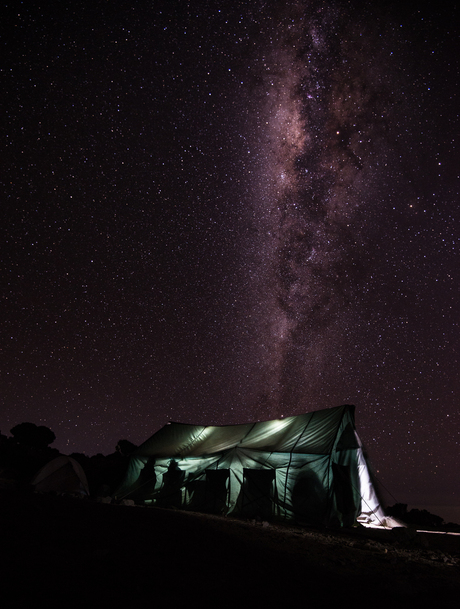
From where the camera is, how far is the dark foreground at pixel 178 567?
3.28 m

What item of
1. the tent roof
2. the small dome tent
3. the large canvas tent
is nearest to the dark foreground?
the large canvas tent

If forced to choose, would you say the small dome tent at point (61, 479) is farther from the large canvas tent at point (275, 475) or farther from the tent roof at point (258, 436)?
the tent roof at point (258, 436)

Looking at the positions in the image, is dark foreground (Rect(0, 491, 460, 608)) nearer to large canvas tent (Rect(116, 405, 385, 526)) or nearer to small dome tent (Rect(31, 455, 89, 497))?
large canvas tent (Rect(116, 405, 385, 526))

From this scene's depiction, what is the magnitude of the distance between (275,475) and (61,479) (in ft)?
26.9

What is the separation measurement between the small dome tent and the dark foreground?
7.16 m

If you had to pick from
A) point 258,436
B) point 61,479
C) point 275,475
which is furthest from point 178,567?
point 61,479

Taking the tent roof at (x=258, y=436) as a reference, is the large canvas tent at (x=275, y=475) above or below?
below

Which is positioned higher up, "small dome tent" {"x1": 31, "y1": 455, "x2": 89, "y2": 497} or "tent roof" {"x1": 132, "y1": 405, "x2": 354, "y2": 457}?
"tent roof" {"x1": 132, "y1": 405, "x2": 354, "y2": 457}

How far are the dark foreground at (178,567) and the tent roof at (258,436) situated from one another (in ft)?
15.5

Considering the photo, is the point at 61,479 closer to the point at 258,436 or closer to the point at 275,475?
the point at 258,436

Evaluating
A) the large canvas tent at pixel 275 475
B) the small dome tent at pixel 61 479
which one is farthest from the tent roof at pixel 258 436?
the small dome tent at pixel 61 479

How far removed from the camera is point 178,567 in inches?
163

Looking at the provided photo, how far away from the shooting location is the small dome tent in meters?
12.9

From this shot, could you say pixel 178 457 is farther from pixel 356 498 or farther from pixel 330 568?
pixel 330 568
